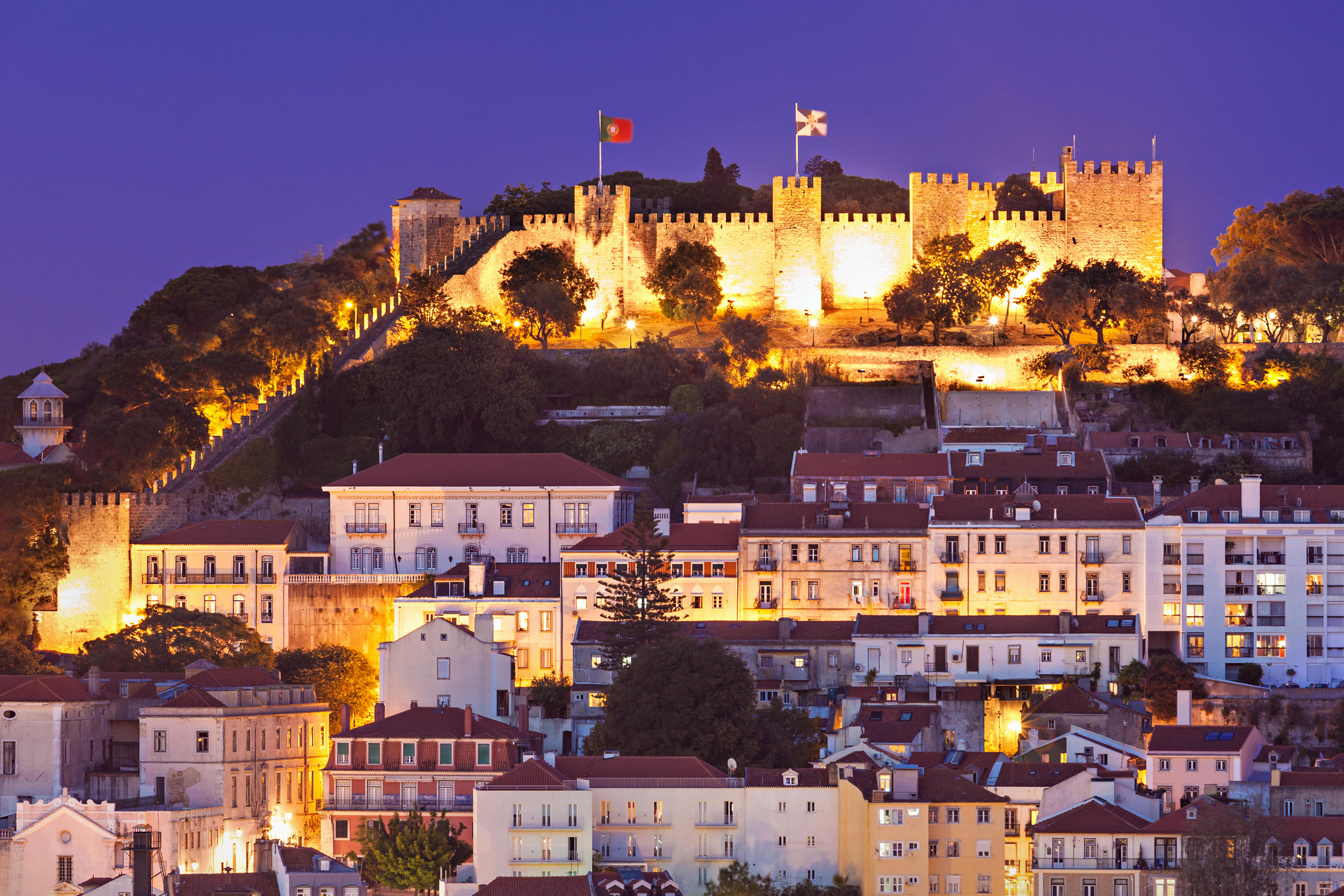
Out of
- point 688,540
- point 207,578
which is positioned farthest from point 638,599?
point 207,578

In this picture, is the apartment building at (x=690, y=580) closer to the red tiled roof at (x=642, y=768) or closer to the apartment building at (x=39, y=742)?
the red tiled roof at (x=642, y=768)

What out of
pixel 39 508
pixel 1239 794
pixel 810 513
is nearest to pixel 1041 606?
pixel 810 513

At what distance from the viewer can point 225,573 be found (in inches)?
2621

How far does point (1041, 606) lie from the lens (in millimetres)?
61562

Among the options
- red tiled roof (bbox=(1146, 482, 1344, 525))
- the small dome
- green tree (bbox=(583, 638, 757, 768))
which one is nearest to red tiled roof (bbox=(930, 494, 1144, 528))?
red tiled roof (bbox=(1146, 482, 1344, 525))

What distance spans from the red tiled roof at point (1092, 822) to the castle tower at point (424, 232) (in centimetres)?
4605

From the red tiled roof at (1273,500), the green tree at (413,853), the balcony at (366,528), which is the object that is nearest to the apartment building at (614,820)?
the green tree at (413,853)

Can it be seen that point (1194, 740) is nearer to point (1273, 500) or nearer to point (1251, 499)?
point (1251, 499)

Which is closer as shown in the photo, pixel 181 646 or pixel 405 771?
pixel 405 771

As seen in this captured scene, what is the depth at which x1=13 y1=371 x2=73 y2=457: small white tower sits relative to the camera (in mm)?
74125

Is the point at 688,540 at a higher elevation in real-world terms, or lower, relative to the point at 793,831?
higher

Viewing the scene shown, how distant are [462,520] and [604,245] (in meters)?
22.1

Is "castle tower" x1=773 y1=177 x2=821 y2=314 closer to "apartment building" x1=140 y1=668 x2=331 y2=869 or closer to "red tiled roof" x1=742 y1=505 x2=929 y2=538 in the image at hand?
"red tiled roof" x1=742 y1=505 x2=929 y2=538

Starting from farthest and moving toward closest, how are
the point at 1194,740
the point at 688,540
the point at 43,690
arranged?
1. the point at 688,540
2. the point at 43,690
3. the point at 1194,740
